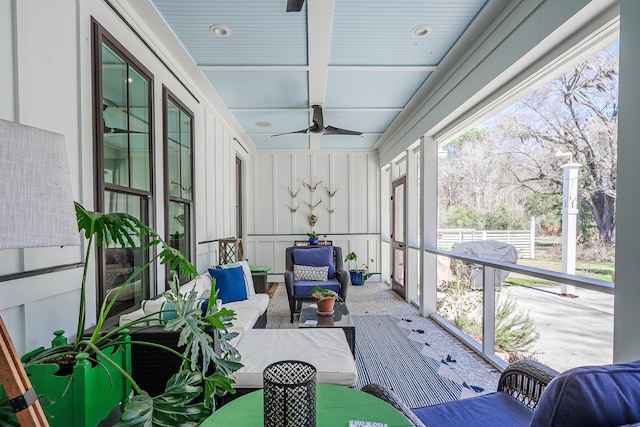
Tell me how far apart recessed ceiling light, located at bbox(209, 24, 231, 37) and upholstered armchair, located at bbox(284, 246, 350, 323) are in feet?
8.92

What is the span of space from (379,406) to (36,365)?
132cm

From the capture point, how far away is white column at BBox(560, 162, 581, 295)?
6.49ft

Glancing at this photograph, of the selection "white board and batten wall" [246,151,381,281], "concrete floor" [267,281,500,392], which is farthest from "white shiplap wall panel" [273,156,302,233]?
"concrete floor" [267,281,500,392]

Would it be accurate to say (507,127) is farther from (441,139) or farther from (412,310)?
(412,310)

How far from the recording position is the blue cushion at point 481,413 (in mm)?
1295

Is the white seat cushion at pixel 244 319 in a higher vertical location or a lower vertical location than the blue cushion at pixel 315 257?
lower

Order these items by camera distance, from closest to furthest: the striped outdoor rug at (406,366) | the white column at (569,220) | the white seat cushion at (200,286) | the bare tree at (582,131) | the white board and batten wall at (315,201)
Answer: the bare tree at (582,131), the white column at (569,220), the striped outdoor rug at (406,366), the white seat cushion at (200,286), the white board and batten wall at (315,201)

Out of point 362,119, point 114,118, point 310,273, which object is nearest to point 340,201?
point 362,119

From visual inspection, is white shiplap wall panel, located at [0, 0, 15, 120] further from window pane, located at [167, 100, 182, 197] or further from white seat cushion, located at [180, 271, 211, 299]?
white seat cushion, located at [180, 271, 211, 299]

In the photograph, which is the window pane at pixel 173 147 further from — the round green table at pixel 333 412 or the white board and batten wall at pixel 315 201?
the white board and batten wall at pixel 315 201

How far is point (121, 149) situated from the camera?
226cm

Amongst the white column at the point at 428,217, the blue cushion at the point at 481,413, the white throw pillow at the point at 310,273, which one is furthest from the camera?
the white throw pillow at the point at 310,273

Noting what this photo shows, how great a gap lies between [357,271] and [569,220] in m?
4.52

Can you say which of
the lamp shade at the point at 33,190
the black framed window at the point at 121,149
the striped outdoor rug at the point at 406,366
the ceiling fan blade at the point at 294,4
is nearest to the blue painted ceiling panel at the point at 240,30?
the ceiling fan blade at the point at 294,4
